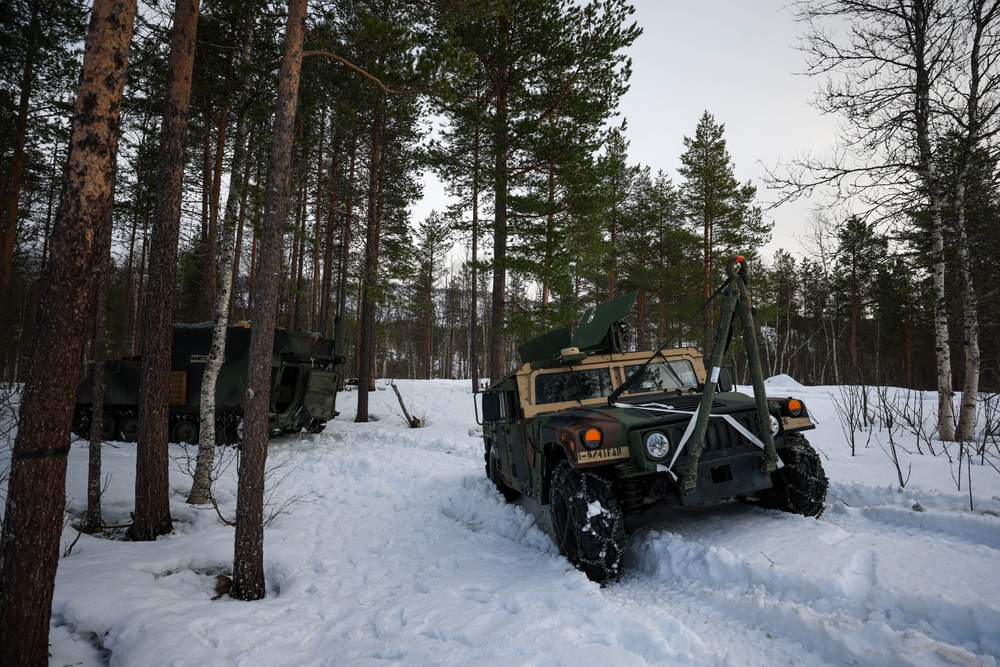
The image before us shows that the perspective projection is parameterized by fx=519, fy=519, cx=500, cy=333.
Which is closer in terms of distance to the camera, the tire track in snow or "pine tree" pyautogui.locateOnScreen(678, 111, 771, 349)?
the tire track in snow

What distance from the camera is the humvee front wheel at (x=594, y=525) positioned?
382cm

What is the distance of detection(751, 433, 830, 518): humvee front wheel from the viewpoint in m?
4.44

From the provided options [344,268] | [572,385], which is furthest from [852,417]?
[344,268]

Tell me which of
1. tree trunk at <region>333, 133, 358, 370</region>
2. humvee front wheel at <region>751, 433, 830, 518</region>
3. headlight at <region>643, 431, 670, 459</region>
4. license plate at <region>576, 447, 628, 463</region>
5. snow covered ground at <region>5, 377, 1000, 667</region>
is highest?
tree trunk at <region>333, 133, 358, 370</region>

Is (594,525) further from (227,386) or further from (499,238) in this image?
(227,386)

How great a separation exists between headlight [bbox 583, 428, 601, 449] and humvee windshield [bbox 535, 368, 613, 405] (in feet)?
5.06

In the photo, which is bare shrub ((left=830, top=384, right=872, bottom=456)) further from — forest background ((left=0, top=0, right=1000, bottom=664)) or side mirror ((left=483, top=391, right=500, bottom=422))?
side mirror ((left=483, top=391, right=500, bottom=422))

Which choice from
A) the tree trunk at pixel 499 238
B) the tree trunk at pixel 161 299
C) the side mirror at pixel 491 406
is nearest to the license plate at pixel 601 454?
the side mirror at pixel 491 406

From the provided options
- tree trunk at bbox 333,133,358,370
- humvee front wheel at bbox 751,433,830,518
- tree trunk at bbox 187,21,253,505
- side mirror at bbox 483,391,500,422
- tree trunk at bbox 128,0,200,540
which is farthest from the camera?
tree trunk at bbox 333,133,358,370

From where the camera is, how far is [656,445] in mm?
3906

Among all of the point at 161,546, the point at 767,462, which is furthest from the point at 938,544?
the point at 161,546

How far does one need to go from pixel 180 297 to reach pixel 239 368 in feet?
45.2

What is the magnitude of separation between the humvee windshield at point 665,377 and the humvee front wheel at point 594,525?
1618mm

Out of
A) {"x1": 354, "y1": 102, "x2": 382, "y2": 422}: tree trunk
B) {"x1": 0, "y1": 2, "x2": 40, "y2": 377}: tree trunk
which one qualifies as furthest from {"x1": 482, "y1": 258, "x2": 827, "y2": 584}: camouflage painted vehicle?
{"x1": 0, "y1": 2, "x2": 40, "y2": 377}: tree trunk
